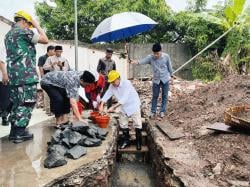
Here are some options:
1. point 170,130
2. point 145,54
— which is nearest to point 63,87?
point 170,130

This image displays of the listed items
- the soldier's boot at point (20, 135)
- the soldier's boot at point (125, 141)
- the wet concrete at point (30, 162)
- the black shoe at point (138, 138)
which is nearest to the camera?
the wet concrete at point (30, 162)

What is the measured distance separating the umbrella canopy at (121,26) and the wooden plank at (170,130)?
2.55 m

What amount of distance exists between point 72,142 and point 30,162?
0.74 meters

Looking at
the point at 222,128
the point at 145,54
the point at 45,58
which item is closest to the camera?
the point at 222,128

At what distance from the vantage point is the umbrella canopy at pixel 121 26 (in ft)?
27.8

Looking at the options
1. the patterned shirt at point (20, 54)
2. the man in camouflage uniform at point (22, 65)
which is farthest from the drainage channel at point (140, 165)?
the patterned shirt at point (20, 54)

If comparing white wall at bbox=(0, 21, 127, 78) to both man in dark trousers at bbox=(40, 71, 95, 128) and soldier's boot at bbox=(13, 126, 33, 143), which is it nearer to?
man in dark trousers at bbox=(40, 71, 95, 128)

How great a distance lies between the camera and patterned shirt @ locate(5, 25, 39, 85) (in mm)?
5422

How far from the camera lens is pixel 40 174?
427 centimetres

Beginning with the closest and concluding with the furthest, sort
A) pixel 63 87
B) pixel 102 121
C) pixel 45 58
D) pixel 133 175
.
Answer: pixel 63 87, pixel 102 121, pixel 133 175, pixel 45 58

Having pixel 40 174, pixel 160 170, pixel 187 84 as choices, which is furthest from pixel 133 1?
pixel 40 174

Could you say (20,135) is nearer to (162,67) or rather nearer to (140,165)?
(140,165)

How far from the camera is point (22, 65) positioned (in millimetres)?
5512

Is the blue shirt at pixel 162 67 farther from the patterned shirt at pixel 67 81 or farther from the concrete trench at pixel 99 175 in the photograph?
the patterned shirt at pixel 67 81
